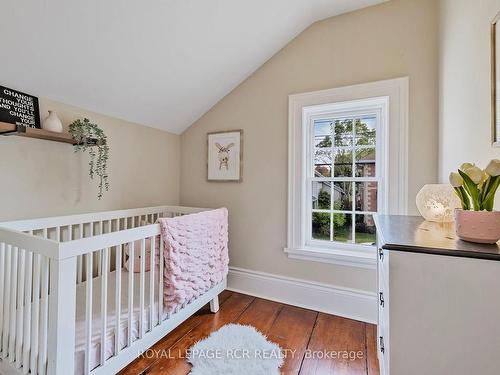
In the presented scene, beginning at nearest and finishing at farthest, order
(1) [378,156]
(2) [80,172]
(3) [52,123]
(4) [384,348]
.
Result: (4) [384,348] < (3) [52,123] < (2) [80,172] < (1) [378,156]

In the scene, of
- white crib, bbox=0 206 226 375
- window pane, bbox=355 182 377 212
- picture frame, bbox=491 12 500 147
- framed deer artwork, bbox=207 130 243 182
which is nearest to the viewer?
picture frame, bbox=491 12 500 147

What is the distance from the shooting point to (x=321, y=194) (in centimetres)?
237

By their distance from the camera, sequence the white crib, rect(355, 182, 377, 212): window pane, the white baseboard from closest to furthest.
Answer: the white crib → the white baseboard → rect(355, 182, 377, 212): window pane

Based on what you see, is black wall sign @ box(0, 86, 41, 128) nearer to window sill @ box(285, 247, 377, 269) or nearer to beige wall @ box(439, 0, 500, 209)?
window sill @ box(285, 247, 377, 269)

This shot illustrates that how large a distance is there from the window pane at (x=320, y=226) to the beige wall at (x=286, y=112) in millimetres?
262

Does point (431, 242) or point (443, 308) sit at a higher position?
point (431, 242)

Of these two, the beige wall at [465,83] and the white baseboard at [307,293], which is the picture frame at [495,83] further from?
the white baseboard at [307,293]

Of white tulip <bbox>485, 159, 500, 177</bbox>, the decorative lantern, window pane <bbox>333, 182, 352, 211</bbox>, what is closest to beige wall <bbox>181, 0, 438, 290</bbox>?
window pane <bbox>333, 182, 352, 211</bbox>

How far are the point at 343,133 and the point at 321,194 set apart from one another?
583 mm

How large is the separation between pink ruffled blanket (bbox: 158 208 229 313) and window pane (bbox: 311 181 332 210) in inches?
34.7

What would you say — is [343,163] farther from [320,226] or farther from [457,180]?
[457,180]

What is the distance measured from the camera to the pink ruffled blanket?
5.41ft

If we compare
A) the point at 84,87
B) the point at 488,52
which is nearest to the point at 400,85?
the point at 488,52

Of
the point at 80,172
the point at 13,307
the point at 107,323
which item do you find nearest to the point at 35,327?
the point at 13,307
